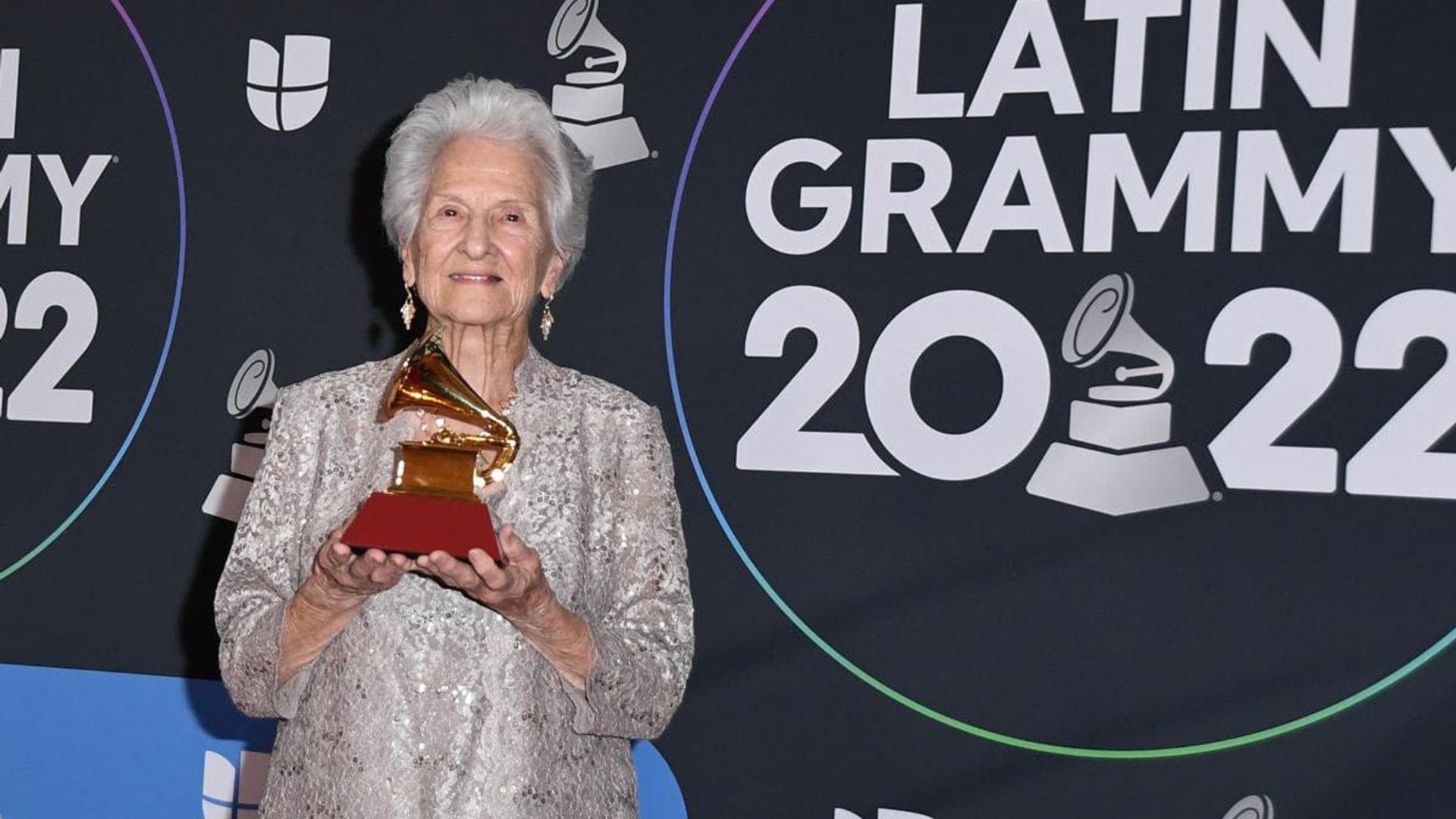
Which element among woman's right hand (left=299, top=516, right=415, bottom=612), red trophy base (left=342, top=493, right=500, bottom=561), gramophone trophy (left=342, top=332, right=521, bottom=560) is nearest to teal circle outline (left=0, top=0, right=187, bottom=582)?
gramophone trophy (left=342, top=332, right=521, bottom=560)

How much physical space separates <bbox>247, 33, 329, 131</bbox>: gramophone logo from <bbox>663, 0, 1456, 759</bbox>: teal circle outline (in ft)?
3.10

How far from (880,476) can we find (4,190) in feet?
7.60

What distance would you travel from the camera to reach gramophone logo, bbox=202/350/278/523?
362 cm

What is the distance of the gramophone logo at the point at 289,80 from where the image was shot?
11.9ft

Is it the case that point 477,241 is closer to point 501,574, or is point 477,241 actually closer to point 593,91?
point 501,574

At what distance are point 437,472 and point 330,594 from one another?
0.19m

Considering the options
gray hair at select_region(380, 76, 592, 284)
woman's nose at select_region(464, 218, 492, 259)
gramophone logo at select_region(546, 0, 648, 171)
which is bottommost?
woman's nose at select_region(464, 218, 492, 259)

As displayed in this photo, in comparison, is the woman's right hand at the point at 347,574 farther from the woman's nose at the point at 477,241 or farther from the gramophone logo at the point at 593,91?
the gramophone logo at the point at 593,91

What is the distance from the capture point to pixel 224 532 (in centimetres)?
365

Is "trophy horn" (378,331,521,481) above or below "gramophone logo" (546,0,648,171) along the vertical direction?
below

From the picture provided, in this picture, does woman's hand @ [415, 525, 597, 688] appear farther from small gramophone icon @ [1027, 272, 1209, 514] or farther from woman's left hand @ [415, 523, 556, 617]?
small gramophone icon @ [1027, 272, 1209, 514]

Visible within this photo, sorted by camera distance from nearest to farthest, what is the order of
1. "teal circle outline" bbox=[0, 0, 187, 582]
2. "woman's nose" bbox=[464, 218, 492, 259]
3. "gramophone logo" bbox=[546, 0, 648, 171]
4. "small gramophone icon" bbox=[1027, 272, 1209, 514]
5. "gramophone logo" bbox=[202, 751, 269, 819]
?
1. "woman's nose" bbox=[464, 218, 492, 259]
2. "small gramophone icon" bbox=[1027, 272, 1209, 514]
3. "gramophone logo" bbox=[546, 0, 648, 171]
4. "gramophone logo" bbox=[202, 751, 269, 819]
5. "teal circle outline" bbox=[0, 0, 187, 582]

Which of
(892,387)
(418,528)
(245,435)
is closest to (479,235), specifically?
(418,528)

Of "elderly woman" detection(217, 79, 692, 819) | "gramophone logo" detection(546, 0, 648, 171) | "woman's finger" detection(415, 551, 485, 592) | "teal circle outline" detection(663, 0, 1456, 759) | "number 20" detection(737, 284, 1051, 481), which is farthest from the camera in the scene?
"gramophone logo" detection(546, 0, 648, 171)
